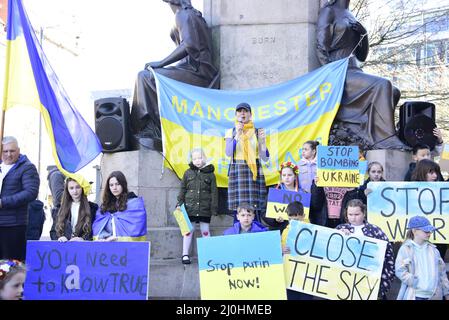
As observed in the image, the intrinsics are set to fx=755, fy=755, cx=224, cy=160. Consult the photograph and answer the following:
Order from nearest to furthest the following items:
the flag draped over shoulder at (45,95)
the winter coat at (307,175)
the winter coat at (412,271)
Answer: the winter coat at (412,271) < the flag draped over shoulder at (45,95) < the winter coat at (307,175)

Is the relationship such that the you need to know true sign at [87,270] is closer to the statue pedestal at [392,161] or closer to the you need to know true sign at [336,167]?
the you need to know true sign at [336,167]

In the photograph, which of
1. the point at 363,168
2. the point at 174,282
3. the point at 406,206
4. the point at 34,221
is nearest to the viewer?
the point at 406,206

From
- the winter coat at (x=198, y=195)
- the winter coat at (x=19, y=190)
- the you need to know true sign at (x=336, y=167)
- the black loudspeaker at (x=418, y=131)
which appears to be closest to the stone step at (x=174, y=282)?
the winter coat at (x=198, y=195)

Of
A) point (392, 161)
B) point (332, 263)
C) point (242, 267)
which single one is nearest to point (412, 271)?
point (332, 263)

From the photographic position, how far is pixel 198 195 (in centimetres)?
876

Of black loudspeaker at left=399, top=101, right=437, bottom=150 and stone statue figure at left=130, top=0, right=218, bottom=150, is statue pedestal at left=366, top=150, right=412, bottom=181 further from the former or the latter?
stone statue figure at left=130, top=0, right=218, bottom=150

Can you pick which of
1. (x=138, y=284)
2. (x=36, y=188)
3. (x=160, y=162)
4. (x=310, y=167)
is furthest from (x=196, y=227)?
(x=138, y=284)

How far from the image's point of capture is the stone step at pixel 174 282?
325 inches

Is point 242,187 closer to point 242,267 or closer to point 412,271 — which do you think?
point 242,267

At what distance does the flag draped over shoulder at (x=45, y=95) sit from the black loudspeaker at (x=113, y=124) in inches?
74.8

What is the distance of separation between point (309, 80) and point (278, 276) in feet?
13.9

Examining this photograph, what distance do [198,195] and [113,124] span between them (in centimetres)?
199

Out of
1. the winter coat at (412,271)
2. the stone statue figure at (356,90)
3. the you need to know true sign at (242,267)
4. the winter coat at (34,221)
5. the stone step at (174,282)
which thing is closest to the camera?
the you need to know true sign at (242,267)

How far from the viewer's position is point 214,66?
35.4ft
